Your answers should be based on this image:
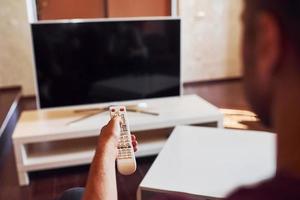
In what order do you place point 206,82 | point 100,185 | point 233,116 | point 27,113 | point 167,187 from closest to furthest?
point 100,185, point 167,187, point 27,113, point 233,116, point 206,82

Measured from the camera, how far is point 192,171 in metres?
1.69

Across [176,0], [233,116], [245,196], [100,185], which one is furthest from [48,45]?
[176,0]

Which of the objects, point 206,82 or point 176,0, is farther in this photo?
point 206,82

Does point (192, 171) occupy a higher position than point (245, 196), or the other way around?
point (245, 196)

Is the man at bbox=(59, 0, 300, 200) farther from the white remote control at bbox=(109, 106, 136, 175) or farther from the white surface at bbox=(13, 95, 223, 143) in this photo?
the white surface at bbox=(13, 95, 223, 143)

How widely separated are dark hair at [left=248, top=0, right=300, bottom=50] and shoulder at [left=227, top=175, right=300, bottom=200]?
14cm

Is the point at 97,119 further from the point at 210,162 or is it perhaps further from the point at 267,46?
the point at 267,46

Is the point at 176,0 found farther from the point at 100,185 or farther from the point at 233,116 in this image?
the point at 100,185

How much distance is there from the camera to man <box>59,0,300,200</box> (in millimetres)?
376

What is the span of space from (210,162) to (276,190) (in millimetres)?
1423

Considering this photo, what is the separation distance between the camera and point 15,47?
4.12m

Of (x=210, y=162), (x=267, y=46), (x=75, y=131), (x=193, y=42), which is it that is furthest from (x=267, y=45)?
(x=193, y=42)

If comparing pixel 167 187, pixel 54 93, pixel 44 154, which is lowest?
pixel 44 154

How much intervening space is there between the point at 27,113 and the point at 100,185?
1.99 metres
